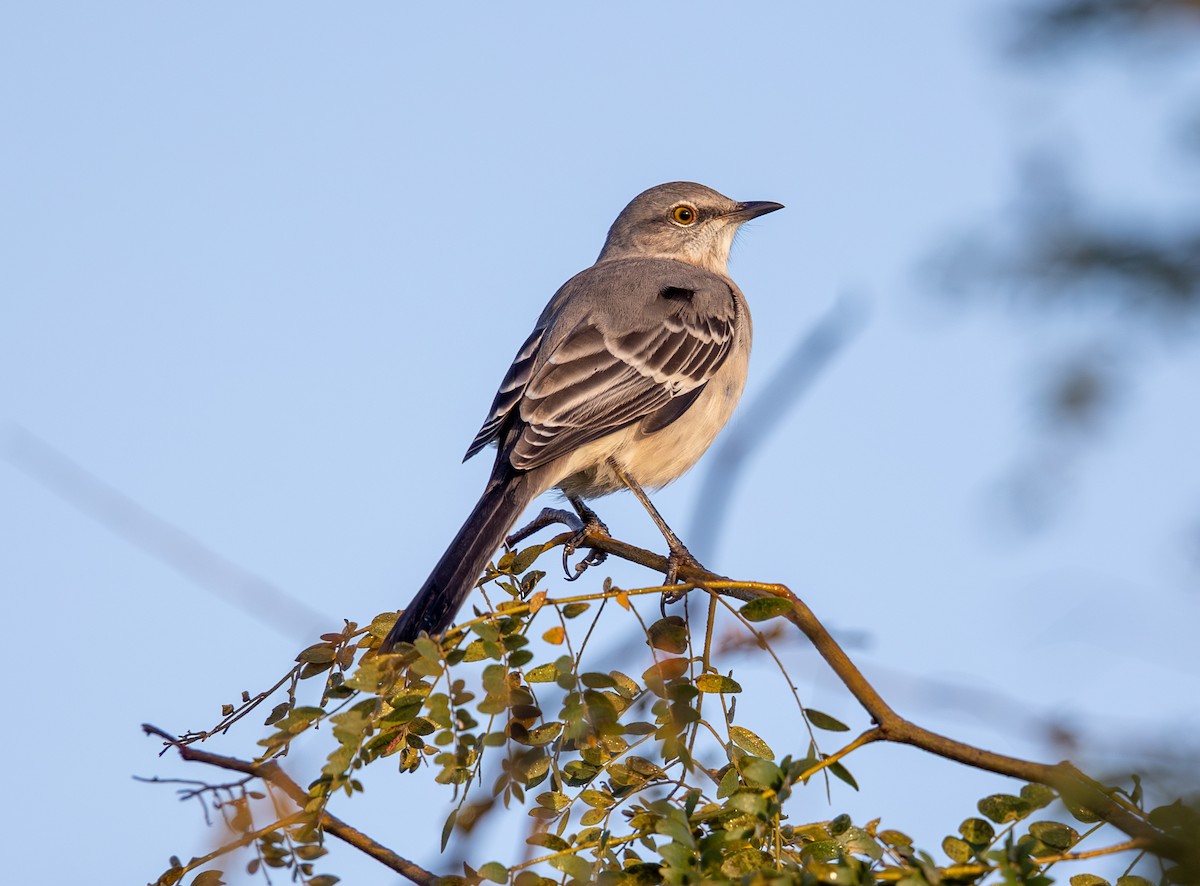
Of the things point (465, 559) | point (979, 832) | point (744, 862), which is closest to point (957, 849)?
point (979, 832)

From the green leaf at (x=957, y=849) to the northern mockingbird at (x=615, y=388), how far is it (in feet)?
8.30

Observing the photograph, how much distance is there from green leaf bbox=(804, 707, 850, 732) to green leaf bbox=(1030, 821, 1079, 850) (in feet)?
1.35

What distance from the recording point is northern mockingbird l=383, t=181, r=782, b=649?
5.47m

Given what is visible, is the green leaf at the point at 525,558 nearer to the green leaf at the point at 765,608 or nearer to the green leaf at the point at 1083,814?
the green leaf at the point at 765,608

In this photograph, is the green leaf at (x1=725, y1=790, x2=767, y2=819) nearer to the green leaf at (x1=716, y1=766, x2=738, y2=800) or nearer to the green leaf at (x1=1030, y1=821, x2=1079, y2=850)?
the green leaf at (x1=716, y1=766, x2=738, y2=800)

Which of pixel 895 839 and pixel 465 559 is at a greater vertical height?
pixel 465 559

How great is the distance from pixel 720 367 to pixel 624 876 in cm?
444

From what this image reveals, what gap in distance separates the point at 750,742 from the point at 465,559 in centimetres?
156

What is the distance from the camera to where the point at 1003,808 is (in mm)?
2305

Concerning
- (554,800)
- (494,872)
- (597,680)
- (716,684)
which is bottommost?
(494,872)

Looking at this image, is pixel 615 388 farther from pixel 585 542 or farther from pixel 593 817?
pixel 593 817

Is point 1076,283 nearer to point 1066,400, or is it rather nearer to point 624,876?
point 1066,400

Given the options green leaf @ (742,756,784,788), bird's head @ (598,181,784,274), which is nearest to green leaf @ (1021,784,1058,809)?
green leaf @ (742,756,784,788)

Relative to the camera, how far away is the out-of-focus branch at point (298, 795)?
2.41 m
